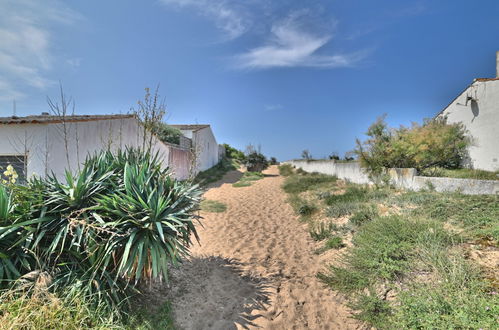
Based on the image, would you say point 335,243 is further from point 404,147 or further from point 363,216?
point 404,147

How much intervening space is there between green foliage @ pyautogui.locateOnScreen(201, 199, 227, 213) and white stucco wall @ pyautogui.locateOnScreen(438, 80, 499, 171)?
1272cm

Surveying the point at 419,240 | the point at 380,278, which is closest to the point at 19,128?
the point at 380,278

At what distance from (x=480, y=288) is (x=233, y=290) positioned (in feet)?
10.9

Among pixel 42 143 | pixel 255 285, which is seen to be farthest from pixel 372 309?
pixel 42 143

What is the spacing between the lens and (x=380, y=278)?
11.5 ft

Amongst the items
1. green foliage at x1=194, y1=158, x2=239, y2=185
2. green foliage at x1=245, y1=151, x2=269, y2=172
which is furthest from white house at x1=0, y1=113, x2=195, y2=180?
green foliage at x1=245, y1=151, x2=269, y2=172

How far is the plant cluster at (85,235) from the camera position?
2.80 m

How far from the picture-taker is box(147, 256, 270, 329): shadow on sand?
3244 millimetres

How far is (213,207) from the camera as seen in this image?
9.45 m

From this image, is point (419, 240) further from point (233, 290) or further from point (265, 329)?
point (233, 290)

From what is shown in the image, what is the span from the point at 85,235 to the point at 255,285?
278cm

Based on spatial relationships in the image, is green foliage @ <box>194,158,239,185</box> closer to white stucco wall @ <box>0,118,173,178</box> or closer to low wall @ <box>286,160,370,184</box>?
white stucco wall @ <box>0,118,173,178</box>

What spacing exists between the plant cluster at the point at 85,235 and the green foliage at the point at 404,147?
865 centimetres

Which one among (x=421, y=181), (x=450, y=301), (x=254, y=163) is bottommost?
(x=450, y=301)
